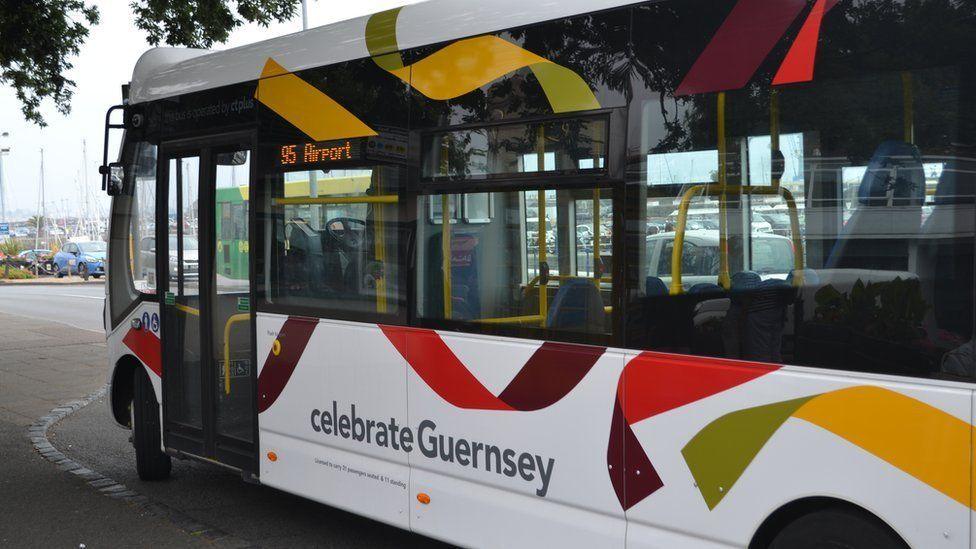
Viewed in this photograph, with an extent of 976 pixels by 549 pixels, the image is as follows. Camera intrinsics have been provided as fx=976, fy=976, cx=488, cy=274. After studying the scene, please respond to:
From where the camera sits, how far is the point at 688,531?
3.76 meters

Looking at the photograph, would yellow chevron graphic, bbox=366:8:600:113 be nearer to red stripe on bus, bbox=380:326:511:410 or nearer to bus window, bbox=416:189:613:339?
bus window, bbox=416:189:613:339

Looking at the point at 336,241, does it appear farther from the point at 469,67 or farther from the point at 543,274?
the point at 543,274

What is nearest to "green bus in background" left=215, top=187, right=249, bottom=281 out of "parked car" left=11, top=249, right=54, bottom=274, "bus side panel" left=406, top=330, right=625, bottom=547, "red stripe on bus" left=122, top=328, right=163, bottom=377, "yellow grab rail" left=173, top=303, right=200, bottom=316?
"yellow grab rail" left=173, top=303, right=200, bottom=316

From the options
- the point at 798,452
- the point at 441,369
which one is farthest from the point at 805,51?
the point at 441,369

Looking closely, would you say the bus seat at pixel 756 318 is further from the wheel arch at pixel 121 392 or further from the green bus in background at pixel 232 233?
the wheel arch at pixel 121 392

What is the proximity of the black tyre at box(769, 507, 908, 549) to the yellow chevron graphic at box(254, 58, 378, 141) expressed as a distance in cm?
286

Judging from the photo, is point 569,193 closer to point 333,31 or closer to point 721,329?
point 721,329

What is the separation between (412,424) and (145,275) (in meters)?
3.16

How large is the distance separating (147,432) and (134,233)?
1.49 metres

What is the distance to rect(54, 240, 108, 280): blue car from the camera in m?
45.9

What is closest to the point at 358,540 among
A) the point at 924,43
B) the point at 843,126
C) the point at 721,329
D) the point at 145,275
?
the point at 145,275

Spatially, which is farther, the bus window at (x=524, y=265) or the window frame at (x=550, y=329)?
the bus window at (x=524, y=265)

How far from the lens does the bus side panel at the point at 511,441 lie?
4.07 metres

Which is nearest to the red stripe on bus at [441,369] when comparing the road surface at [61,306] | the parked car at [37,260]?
the road surface at [61,306]
